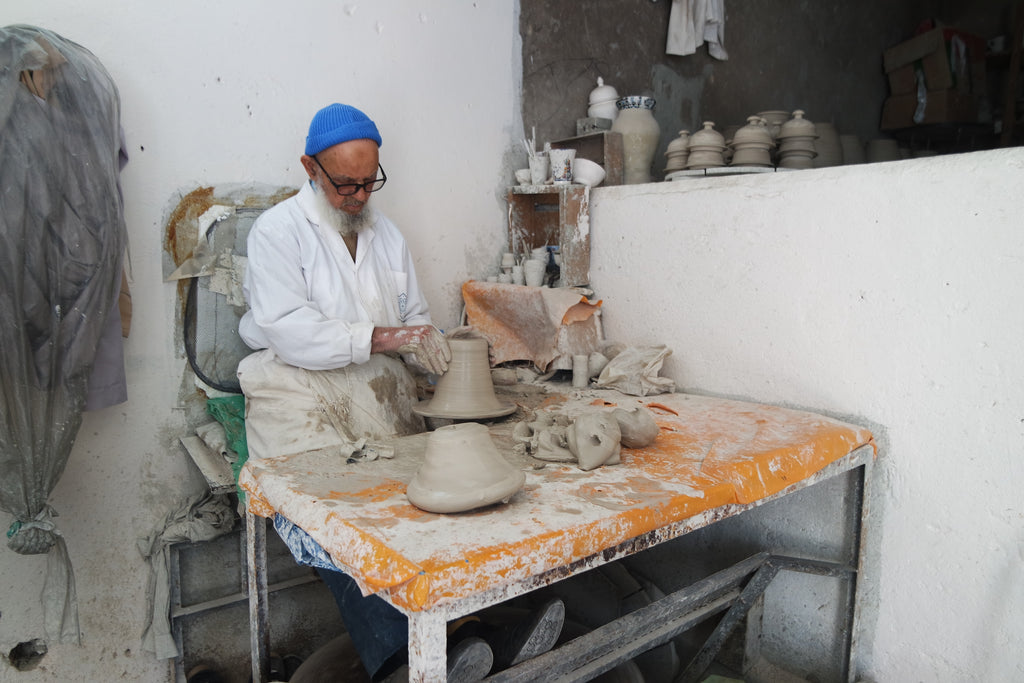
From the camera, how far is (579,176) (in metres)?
3.05

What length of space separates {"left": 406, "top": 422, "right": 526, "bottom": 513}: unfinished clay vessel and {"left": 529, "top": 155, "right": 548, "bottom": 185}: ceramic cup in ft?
6.37

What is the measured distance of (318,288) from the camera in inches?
93.7

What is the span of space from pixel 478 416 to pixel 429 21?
1865 millimetres

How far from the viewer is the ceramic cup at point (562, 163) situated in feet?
9.86

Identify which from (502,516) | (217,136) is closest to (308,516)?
(502,516)

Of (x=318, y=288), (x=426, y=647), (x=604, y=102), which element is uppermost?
(x=604, y=102)

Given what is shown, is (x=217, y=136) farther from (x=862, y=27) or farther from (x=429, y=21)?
(x=862, y=27)

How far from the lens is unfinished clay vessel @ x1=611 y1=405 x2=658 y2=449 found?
1.86m

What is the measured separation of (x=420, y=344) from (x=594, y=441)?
764 mm

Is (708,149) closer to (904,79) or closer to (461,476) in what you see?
(461,476)

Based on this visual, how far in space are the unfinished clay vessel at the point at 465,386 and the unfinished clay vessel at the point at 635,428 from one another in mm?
503

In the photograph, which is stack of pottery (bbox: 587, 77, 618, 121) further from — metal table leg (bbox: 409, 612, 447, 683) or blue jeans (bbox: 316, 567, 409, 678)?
metal table leg (bbox: 409, 612, 447, 683)

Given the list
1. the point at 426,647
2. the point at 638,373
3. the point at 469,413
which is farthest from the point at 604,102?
the point at 426,647

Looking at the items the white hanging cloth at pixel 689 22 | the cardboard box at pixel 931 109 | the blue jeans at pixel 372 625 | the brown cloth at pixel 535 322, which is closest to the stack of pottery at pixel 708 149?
the brown cloth at pixel 535 322
